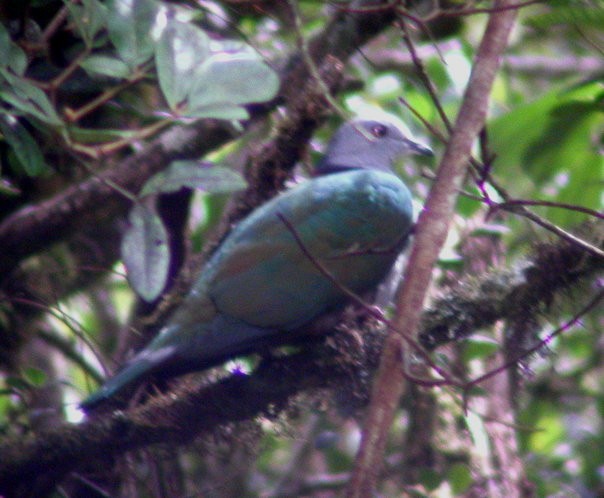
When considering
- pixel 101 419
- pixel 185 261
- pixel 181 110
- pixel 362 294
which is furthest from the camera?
pixel 185 261

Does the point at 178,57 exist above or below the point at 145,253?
above

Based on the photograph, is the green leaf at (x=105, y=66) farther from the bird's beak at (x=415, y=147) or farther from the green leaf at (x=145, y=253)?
the bird's beak at (x=415, y=147)

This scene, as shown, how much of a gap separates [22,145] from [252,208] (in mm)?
917

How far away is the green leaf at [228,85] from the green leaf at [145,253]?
1.22 feet

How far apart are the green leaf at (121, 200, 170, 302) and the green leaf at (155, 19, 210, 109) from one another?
36cm

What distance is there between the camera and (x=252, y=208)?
317cm

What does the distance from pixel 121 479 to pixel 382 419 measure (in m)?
1.35

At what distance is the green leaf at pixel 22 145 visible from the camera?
249cm

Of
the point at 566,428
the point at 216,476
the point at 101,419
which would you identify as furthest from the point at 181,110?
the point at 566,428

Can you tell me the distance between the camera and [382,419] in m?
1.73

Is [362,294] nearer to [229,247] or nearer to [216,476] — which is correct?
[229,247]

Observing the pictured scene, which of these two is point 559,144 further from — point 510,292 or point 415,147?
point 510,292

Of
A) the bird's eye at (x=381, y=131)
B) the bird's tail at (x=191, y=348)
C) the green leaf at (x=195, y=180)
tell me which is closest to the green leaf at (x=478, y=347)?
the bird's tail at (x=191, y=348)

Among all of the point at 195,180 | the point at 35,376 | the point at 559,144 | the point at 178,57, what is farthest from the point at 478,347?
the point at 35,376
